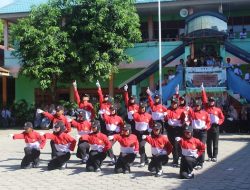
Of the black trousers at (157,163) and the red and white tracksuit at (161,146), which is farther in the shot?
the red and white tracksuit at (161,146)

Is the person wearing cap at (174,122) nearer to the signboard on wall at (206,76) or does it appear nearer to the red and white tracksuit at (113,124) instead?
the red and white tracksuit at (113,124)

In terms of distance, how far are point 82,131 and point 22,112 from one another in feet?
46.0

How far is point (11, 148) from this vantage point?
15.2 m

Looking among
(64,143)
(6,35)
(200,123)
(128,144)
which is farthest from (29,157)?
(6,35)

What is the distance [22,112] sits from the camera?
25.1 m

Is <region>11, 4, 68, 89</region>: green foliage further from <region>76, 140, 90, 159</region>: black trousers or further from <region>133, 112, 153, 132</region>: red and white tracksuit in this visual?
<region>133, 112, 153, 132</region>: red and white tracksuit

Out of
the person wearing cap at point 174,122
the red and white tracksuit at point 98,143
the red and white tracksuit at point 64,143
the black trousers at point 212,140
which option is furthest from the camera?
the black trousers at point 212,140

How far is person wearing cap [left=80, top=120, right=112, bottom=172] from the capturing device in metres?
10.5

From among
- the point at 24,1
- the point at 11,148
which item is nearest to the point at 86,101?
the point at 11,148

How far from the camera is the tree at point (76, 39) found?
21844mm

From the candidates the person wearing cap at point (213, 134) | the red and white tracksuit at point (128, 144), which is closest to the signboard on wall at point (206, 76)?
the person wearing cap at point (213, 134)

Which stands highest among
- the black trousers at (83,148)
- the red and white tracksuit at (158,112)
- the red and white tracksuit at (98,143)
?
the red and white tracksuit at (158,112)

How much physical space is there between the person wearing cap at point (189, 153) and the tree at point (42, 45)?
13.0m

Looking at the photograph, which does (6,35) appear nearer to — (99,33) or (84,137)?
(99,33)
